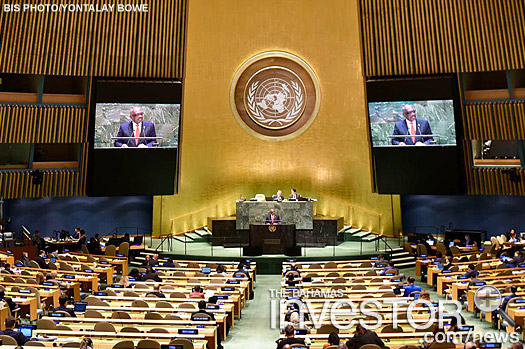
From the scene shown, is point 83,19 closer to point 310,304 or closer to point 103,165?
point 103,165

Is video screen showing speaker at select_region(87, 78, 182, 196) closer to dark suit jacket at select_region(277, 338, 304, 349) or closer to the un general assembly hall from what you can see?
the un general assembly hall

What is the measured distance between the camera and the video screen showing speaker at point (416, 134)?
17.7 m

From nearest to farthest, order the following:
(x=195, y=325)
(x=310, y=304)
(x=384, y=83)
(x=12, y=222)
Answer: (x=195, y=325) < (x=310, y=304) < (x=384, y=83) < (x=12, y=222)

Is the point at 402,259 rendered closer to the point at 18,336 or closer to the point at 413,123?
the point at 413,123

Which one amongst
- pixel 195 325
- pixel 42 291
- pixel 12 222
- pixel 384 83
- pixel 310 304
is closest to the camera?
pixel 195 325

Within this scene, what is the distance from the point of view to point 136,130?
60.9ft

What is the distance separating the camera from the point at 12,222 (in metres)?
21.0

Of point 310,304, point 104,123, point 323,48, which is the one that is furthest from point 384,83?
point 310,304

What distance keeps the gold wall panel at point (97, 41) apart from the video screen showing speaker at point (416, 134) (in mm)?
6986

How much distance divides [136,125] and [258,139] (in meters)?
5.29

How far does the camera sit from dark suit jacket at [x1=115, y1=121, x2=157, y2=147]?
728 inches

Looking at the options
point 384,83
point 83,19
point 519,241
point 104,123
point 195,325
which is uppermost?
point 83,19

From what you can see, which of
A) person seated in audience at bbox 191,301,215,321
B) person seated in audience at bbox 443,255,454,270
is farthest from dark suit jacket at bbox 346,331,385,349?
person seated in audience at bbox 443,255,454,270

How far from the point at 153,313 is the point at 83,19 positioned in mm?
12906
